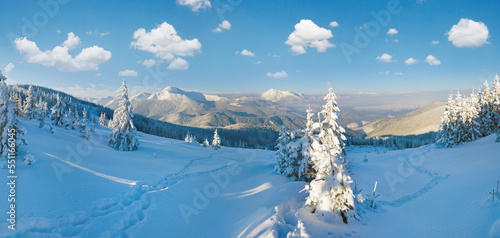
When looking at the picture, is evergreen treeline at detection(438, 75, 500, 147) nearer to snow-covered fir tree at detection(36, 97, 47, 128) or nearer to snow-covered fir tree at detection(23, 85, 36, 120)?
snow-covered fir tree at detection(36, 97, 47, 128)

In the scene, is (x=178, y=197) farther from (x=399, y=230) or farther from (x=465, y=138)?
(x=465, y=138)

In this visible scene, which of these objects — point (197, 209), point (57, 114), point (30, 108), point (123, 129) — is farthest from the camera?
point (30, 108)

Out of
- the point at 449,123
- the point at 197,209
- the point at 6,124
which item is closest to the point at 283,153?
the point at 197,209

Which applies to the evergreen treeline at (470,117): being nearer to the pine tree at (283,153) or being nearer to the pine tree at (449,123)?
the pine tree at (449,123)

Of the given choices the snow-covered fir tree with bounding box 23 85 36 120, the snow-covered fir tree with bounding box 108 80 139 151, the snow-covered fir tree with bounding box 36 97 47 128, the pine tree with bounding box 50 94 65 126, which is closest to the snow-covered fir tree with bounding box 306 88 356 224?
the snow-covered fir tree with bounding box 108 80 139 151

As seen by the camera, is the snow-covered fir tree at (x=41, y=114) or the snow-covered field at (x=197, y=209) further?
the snow-covered fir tree at (x=41, y=114)

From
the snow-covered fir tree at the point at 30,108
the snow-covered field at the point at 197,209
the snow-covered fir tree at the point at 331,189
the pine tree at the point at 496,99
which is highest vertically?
the pine tree at the point at 496,99

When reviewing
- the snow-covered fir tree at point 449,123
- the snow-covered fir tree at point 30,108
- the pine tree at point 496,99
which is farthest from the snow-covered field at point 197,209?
the snow-covered fir tree at point 30,108

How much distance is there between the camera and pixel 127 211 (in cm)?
1130

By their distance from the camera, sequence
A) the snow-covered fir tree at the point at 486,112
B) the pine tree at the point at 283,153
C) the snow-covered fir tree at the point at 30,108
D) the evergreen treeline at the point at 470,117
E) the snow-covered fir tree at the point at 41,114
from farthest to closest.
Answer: the snow-covered fir tree at the point at 30,108, the snow-covered fir tree at the point at 486,112, the evergreen treeline at the point at 470,117, the snow-covered fir tree at the point at 41,114, the pine tree at the point at 283,153

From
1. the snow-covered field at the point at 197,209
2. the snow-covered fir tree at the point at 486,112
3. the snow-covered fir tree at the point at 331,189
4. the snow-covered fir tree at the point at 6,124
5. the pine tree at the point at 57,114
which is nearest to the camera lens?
the snow-covered field at the point at 197,209

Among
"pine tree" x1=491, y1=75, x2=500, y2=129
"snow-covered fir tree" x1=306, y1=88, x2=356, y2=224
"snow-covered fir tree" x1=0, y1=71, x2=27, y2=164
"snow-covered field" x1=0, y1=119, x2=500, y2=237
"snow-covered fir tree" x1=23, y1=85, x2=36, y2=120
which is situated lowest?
"snow-covered field" x1=0, y1=119, x2=500, y2=237

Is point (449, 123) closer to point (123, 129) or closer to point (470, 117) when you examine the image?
point (470, 117)

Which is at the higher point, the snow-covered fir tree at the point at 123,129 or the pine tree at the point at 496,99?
the pine tree at the point at 496,99
